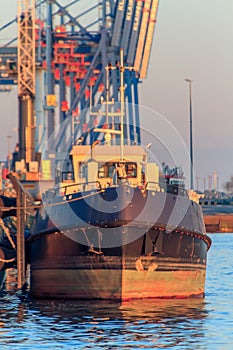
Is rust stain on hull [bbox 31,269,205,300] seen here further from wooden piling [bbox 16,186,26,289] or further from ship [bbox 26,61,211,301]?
wooden piling [bbox 16,186,26,289]

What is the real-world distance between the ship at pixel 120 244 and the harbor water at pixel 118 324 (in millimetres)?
515

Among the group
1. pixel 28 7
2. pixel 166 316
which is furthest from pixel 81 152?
pixel 28 7

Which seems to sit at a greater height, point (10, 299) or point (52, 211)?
point (52, 211)

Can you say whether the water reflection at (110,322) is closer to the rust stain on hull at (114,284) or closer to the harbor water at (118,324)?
the harbor water at (118,324)

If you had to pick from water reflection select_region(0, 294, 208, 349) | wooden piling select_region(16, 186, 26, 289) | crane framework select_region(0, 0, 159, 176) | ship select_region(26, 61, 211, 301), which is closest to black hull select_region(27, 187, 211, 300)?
ship select_region(26, 61, 211, 301)

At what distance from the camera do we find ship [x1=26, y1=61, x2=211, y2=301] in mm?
33344

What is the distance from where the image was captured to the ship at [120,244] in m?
33.3

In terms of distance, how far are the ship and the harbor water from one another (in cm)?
52

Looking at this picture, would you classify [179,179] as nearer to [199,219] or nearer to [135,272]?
[199,219]

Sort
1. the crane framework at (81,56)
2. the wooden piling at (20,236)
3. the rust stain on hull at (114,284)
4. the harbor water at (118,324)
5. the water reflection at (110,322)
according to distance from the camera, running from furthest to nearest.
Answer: the crane framework at (81,56) < the wooden piling at (20,236) < the rust stain on hull at (114,284) < the water reflection at (110,322) < the harbor water at (118,324)

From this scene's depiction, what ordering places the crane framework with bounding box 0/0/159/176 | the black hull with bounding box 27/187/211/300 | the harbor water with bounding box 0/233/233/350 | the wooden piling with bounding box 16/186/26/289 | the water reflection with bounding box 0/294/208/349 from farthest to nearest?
the crane framework with bounding box 0/0/159/176, the wooden piling with bounding box 16/186/26/289, the black hull with bounding box 27/187/211/300, the water reflection with bounding box 0/294/208/349, the harbor water with bounding box 0/233/233/350

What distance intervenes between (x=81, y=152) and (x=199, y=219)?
6.29 metres

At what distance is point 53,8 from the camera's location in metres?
127

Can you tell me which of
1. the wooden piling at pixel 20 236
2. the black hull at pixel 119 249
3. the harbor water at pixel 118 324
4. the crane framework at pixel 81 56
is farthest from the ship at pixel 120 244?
the crane framework at pixel 81 56
